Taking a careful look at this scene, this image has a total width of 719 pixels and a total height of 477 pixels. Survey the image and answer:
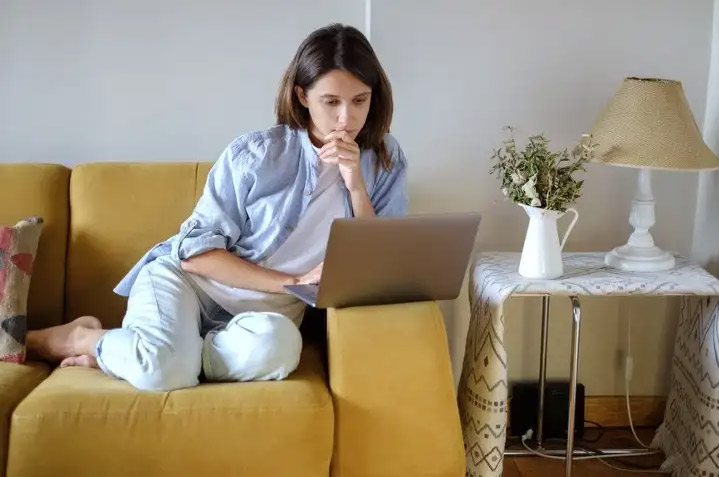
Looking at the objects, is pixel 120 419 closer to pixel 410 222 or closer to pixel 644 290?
pixel 410 222

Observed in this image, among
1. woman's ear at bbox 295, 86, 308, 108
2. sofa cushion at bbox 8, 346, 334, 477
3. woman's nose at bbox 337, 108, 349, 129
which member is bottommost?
sofa cushion at bbox 8, 346, 334, 477

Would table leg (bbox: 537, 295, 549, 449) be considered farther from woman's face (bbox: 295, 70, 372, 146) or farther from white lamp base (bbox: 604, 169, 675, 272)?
woman's face (bbox: 295, 70, 372, 146)

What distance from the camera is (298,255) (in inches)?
74.5

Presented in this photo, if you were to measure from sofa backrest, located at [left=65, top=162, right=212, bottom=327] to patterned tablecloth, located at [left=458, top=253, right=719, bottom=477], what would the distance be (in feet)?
2.58

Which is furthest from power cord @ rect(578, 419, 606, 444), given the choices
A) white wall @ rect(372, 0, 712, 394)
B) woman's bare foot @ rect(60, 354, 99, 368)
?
woman's bare foot @ rect(60, 354, 99, 368)

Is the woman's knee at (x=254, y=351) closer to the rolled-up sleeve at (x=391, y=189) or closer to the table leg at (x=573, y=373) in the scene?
the rolled-up sleeve at (x=391, y=189)

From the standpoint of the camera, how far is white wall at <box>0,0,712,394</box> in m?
2.16

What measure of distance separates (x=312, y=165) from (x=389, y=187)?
19 cm

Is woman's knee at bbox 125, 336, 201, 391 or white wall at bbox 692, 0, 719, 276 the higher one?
white wall at bbox 692, 0, 719, 276

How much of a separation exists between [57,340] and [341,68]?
A: 2.90ft

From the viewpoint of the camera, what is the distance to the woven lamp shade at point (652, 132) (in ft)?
6.15

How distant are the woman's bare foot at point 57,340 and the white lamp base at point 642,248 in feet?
4.13

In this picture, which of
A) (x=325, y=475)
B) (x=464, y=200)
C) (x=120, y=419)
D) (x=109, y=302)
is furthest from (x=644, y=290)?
(x=109, y=302)

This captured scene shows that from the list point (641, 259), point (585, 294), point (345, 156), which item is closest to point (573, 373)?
point (585, 294)
